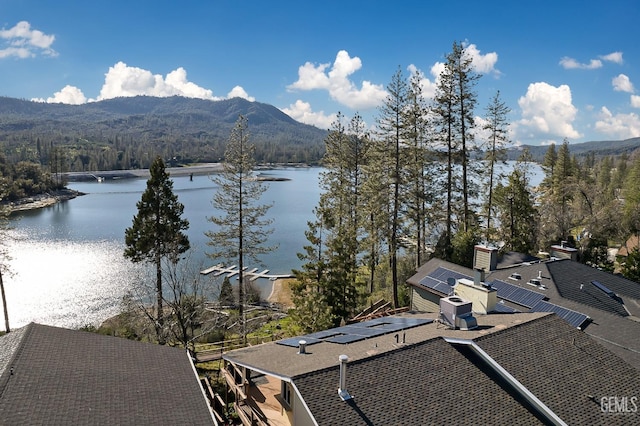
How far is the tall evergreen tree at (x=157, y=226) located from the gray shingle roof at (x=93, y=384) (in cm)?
1173

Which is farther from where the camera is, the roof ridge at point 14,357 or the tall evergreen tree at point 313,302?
the tall evergreen tree at point 313,302

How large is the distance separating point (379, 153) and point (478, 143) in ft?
25.5

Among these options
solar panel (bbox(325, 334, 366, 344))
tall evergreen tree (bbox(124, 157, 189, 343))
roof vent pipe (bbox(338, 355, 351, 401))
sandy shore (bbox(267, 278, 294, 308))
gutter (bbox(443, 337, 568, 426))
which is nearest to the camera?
roof vent pipe (bbox(338, 355, 351, 401))

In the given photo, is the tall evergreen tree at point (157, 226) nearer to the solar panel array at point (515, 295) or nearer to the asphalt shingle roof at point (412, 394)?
the solar panel array at point (515, 295)

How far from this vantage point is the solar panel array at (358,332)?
498 inches

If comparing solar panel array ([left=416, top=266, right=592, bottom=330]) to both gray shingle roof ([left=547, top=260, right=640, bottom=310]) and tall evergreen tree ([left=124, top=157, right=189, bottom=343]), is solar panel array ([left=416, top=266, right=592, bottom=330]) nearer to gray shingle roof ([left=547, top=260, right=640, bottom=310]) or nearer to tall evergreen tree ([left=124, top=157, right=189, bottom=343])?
gray shingle roof ([left=547, top=260, right=640, bottom=310])

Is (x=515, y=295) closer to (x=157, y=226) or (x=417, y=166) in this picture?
(x=417, y=166)

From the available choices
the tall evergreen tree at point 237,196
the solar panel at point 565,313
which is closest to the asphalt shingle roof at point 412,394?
the solar panel at point 565,313

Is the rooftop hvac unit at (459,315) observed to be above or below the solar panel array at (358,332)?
above

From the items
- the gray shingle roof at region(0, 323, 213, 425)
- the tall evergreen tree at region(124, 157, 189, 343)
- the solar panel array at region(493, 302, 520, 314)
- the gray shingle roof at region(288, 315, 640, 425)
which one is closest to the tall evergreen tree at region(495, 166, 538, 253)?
the solar panel array at region(493, 302, 520, 314)

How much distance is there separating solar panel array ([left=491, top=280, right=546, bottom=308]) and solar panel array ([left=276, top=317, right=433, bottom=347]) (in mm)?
4980

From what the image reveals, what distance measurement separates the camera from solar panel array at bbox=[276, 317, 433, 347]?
12656 mm

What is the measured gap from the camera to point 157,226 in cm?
2414

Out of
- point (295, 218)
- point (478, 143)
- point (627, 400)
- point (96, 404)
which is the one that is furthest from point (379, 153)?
point (295, 218)
